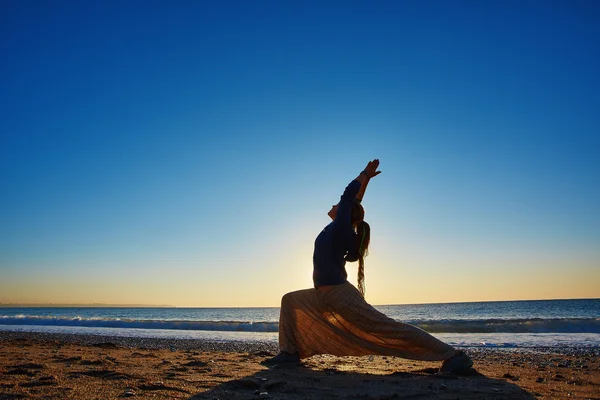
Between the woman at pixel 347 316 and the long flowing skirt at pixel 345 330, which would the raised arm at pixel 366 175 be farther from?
the long flowing skirt at pixel 345 330

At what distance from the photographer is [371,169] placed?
534 centimetres

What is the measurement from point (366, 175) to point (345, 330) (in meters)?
1.89

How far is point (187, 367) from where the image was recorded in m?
5.38

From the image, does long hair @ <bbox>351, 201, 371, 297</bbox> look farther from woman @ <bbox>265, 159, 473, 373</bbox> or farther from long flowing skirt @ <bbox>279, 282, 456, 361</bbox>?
long flowing skirt @ <bbox>279, 282, 456, 361</bbox>

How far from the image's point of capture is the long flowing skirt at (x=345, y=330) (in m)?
4.74

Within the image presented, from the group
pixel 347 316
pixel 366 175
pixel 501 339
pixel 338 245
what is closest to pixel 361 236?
pixel 338 245

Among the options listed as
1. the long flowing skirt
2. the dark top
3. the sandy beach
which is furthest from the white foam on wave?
the dark top

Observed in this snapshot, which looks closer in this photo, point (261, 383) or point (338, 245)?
point (261, 383)

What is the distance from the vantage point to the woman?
4.75 m

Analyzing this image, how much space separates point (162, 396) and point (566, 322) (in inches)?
879

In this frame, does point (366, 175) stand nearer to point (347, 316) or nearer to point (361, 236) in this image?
point (361, 236)

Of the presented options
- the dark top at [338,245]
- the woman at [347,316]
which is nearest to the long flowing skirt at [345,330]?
the woman at [347,316]

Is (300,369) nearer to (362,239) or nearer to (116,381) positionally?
(362,239)

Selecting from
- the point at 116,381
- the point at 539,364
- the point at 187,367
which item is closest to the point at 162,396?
the point at 116,381
